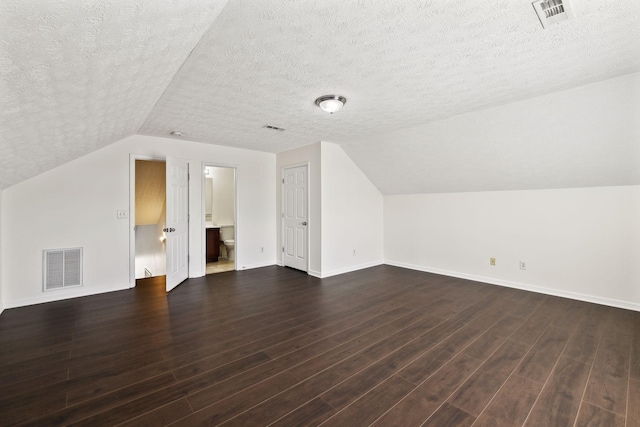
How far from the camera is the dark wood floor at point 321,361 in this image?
1.68 meters

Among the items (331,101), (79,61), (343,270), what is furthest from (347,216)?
(79,61)

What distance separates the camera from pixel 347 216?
16.9ft

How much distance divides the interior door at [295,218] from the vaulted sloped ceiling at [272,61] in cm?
177

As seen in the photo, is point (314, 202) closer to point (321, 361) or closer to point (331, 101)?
point (331, 101)

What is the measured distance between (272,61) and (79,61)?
1201 millimetres

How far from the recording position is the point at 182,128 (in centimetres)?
389

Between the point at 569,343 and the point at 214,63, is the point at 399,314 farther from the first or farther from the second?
the point at 214,63

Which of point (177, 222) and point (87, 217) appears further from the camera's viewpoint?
point (177, 222)

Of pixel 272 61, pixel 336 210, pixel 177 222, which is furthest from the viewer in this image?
pixel 336 210

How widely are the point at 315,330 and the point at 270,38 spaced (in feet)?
8.24

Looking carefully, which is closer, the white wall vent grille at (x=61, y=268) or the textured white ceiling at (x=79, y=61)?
the textured white ceiling at (x=79, y=61)

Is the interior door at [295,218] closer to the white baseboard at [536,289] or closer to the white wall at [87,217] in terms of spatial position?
the white wall at [87,217]

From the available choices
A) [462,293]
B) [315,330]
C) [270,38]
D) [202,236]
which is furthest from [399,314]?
[202,236]

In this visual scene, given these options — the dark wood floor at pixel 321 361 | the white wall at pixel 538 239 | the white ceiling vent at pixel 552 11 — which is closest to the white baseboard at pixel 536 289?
the white wall at pixel 538 239
